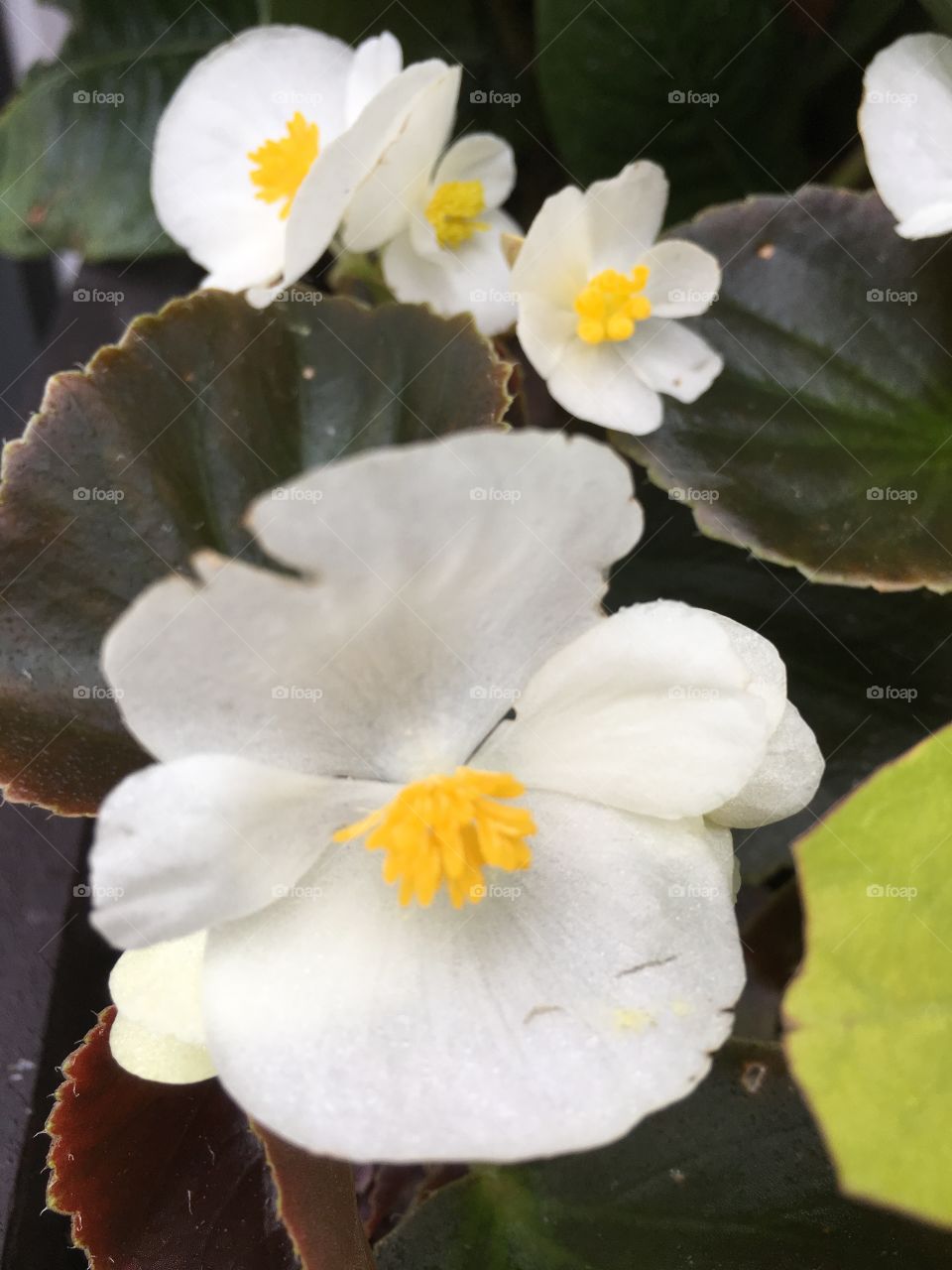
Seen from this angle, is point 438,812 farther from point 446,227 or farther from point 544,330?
point 446,227

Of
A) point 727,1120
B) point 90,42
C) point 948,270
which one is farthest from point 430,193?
point 727,1120

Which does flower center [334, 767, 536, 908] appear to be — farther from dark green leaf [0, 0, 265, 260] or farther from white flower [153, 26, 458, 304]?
dark green leaf [0, 0, 265, 260]

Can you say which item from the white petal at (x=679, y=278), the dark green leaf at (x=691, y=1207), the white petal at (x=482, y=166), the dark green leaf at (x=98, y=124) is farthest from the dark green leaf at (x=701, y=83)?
the dark green leaf at (x=691, y=1207)

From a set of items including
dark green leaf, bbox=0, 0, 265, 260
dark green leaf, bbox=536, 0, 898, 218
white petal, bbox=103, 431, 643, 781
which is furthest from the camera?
dark green leaf, bbox=0, 0, 265, 260

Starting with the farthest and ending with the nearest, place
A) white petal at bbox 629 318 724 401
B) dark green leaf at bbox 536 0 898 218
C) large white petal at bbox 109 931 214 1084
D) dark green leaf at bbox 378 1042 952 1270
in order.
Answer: dark green leaf at bbox 536 0 898 218 → white petal at bbox 629 318 724 401 → dark green leaf at bbox 378 1042 952 1270 → large white petal at bbox 109 931 214 1084

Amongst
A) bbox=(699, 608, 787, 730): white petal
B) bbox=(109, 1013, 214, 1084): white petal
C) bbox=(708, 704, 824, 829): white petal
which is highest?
bbox=(699, 608, 787, 730): white petal

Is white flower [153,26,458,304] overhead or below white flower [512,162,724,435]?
overhead

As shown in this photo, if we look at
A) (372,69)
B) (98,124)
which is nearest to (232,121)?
→ (372,69)

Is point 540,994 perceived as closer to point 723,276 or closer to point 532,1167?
point 532,1167

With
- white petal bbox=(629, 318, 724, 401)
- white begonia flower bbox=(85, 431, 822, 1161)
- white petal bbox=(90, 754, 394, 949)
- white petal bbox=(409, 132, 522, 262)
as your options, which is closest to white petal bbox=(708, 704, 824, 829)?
white begonia flower bbox=(85, 431, 822, 1161)
